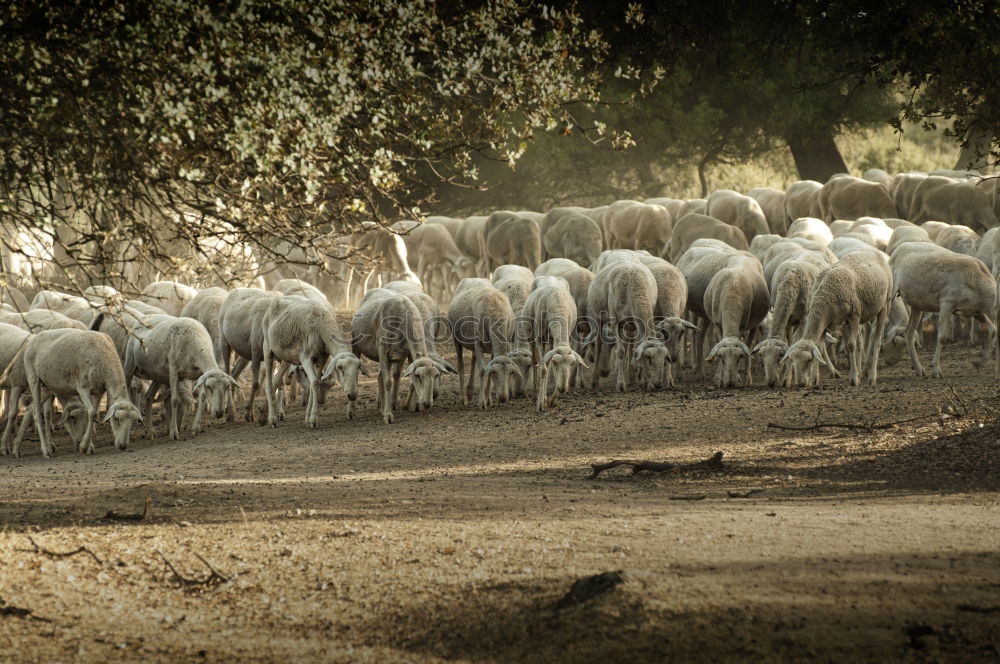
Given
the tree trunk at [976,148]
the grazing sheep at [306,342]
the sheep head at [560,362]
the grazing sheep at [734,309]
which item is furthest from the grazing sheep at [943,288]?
the grazing sheep at [306,342]

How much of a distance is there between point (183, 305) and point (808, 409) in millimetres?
12707

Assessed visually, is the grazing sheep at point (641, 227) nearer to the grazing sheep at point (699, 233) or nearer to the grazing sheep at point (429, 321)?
the grazing sheep at point (699, 233)

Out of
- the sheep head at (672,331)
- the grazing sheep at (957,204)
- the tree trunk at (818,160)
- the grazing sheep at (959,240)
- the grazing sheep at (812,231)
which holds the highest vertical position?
the tree trunk at (818,160)

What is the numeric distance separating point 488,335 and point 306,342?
272cm

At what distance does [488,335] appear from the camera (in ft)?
55.3

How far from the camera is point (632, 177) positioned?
44.7 m

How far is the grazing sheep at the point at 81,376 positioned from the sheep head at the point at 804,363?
897 centimetres

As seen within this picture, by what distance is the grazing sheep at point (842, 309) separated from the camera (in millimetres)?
15305

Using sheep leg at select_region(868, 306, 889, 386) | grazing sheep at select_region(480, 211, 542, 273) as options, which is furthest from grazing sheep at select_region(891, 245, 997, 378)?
grazing sheep at select_region(480, 211, 542, 273)

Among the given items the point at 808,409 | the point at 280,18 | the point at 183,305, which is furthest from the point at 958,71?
the point at 183,305

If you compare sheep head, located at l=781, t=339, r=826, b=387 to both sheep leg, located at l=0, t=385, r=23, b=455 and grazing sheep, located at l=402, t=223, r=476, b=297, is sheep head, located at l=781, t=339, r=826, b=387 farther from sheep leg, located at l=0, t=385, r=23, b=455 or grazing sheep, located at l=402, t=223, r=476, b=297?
grazing sheep, located at l=402, t=223, r=476, b=297

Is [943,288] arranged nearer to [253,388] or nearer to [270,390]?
[270,390]

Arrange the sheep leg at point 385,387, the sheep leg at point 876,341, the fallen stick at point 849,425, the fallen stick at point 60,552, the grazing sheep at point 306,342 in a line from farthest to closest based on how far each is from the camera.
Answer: the sheep leg at point 876,341
the grazing sheep at point 306,342
the sheep leg at point 385,387
the fallen stick at point 849,425
the fallen stick at point 60,552

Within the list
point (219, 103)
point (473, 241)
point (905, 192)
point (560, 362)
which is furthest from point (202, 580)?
point (905, 192)
